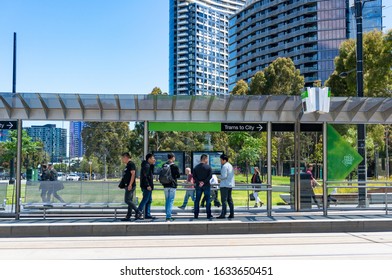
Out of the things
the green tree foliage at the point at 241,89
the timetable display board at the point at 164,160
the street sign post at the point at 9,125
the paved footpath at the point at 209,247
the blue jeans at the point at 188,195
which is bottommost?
the paved footpath at the point at 209,247

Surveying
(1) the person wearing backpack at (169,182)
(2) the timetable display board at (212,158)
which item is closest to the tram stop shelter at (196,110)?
(2) the timetable display board at (212,158)

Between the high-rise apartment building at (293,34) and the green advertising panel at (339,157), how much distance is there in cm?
8114

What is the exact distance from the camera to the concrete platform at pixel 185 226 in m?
10.9

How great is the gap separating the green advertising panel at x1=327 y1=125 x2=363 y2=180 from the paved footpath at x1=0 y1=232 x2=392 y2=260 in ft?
9.98

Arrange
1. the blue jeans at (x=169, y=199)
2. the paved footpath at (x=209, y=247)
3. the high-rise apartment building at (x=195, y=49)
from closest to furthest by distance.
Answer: the paved footpath at (x=209, y=247)
the blue jeans at (x=169, y=199)
the high-rise apartment building at (x=195, y=49)

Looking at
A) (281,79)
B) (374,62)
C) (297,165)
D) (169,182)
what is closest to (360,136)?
(297,165)

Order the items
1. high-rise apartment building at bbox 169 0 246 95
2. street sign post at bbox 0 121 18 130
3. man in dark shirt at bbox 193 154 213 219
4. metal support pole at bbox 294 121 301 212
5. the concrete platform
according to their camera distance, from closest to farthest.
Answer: the concrete platform
man in dark shirt at bbox 193 154 213 219
street sign post at bbox 0 121 18 130
metal support pole at bbox 294 121 301 212
high-rise apartment building at bbox 169 0 246 95

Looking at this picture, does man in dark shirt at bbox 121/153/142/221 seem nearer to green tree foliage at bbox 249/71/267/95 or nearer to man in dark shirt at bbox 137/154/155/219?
man in dark shirt at bbox 137/154/155/219

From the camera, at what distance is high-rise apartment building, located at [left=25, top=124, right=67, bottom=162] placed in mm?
13609

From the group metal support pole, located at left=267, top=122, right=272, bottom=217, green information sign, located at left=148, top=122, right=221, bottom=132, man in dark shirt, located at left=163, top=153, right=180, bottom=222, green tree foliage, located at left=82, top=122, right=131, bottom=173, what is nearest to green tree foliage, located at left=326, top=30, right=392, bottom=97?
metal support pole, located at left=267, top=122, right=272, bottom=217

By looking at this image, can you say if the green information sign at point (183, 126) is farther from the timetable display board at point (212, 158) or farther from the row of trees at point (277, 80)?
the row of trees at point (277, 80)

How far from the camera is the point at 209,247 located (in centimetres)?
914

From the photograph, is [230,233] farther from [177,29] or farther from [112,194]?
[177,29]

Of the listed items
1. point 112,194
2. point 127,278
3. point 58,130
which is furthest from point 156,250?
point 58,130
